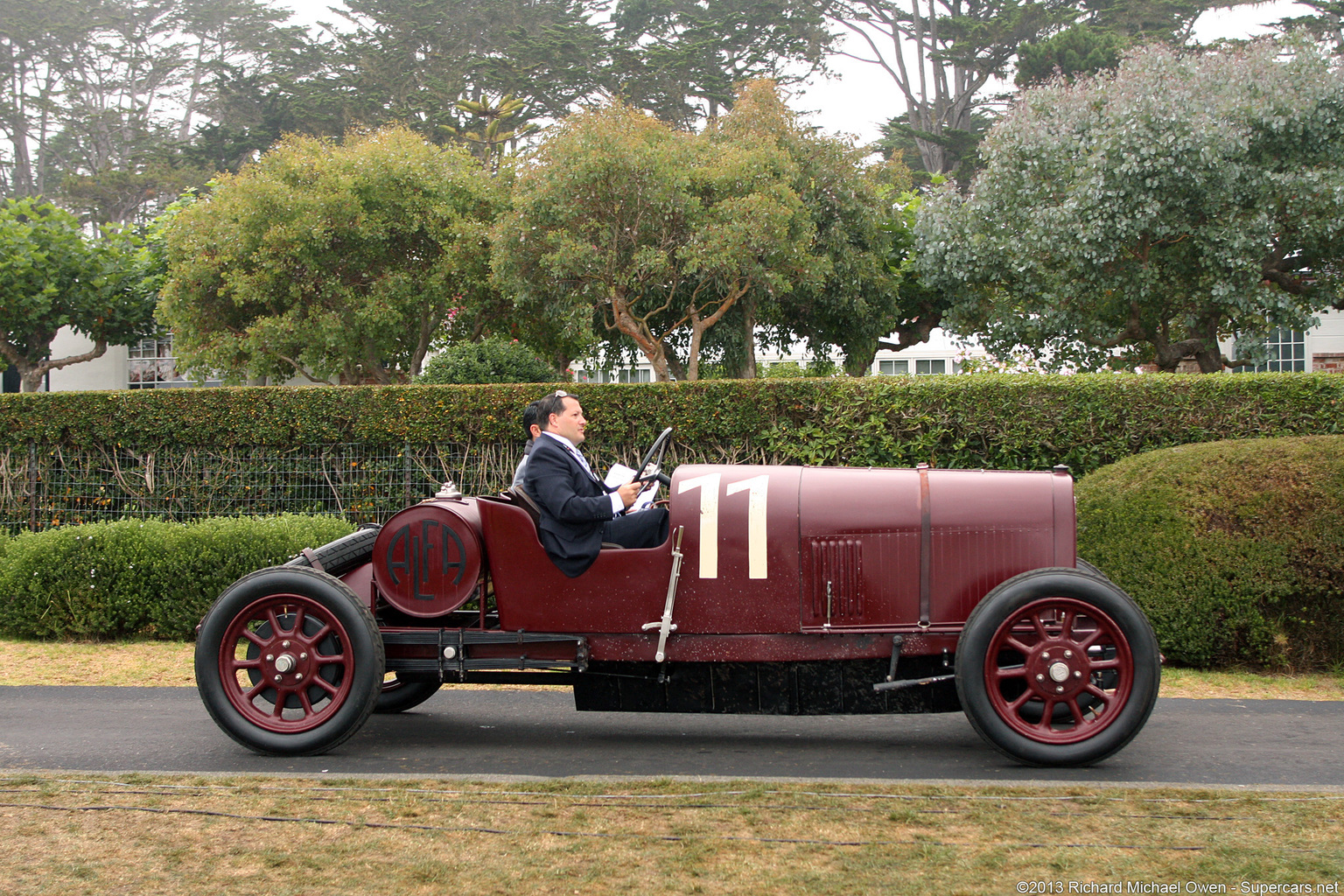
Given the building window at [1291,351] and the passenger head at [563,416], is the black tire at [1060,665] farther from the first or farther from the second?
the building window at [1291,351]

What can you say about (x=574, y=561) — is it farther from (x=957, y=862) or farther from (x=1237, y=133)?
(x=1237, y=133)

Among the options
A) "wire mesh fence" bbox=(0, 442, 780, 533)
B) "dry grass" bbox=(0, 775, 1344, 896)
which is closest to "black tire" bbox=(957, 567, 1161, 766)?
"dry grass" bbox=(0, 775, 1344, 896)

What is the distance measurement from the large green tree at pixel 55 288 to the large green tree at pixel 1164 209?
1671 centimetres

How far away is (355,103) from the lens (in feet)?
117

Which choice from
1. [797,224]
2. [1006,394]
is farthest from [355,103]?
[1006,394]

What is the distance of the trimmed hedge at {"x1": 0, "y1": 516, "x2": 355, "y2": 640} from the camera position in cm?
819

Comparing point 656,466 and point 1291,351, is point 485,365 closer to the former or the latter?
point 656,466

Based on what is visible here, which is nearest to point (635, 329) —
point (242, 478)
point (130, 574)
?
point (242, 478)

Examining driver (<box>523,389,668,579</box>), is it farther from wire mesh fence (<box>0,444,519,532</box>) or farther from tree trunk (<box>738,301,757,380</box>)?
tree trunk (<box>738,301,757,380</box>)

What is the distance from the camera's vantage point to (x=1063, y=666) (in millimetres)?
4359

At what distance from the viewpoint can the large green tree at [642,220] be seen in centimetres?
1561

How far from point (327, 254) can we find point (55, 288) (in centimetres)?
688

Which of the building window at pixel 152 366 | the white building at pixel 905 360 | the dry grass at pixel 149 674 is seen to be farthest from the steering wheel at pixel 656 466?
the building window at pixel 152 366

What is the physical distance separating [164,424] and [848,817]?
8077 mm
